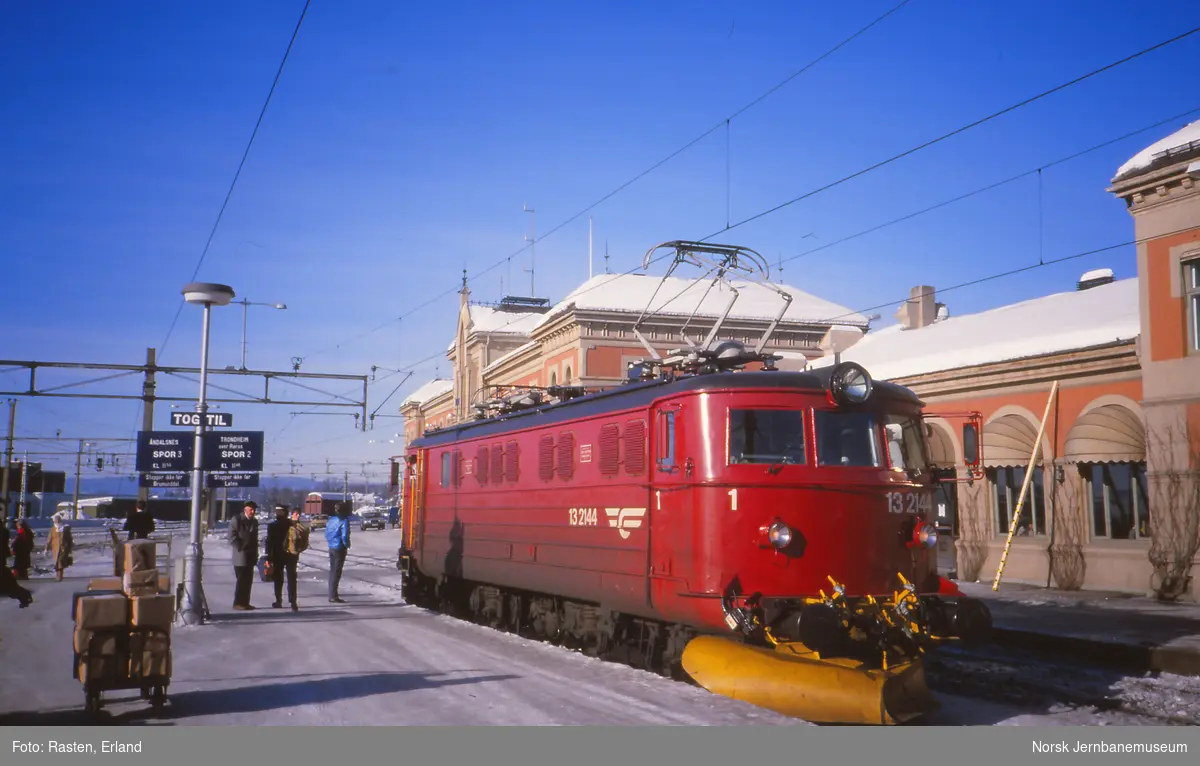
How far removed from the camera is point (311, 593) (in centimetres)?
2283

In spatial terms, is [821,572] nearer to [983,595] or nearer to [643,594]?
[643,594]

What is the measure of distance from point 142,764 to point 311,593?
50.9 ft

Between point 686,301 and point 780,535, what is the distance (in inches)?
1340

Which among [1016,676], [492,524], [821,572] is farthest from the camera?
[492,524]

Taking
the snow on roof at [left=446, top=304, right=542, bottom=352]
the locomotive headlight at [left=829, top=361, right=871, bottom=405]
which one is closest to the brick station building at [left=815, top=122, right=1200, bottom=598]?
the locomotive headlight at [left=829, top=361, right=871, bottom=405]

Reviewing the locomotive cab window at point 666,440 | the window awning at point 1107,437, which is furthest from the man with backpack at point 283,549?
the window awning at point 1107,437

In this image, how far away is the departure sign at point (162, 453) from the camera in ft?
69.9

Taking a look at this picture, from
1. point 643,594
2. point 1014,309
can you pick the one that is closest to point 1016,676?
point 643,594

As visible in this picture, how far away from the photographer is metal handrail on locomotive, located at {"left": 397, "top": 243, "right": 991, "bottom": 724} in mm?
9453

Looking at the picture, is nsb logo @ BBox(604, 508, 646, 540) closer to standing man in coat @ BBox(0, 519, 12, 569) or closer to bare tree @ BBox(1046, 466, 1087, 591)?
standing man in coat @ BBox(0, 519, 12, 569)

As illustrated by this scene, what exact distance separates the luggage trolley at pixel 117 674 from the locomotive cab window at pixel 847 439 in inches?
250

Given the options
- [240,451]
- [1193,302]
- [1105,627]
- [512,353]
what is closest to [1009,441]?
[1193,302]

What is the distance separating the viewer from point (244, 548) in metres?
18.2

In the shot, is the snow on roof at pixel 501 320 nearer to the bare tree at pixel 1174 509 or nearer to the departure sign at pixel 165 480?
the departure sign at pixel 165 480
